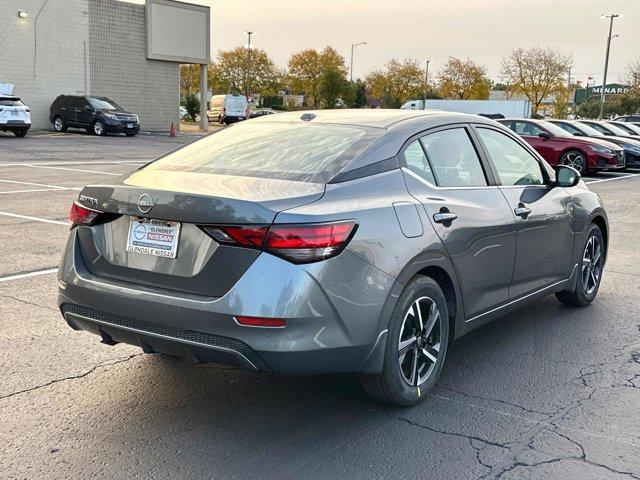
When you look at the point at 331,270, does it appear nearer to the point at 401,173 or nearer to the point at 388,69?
the point at 401,173

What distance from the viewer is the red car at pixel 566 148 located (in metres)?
19.0

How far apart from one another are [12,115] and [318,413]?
2623cm

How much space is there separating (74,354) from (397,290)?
230 centimetres

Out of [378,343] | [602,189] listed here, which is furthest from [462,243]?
[602,189]

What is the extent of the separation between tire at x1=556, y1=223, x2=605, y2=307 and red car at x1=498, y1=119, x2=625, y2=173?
1333 centimetres

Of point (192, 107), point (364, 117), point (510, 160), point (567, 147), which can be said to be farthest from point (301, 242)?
point (192, 107)

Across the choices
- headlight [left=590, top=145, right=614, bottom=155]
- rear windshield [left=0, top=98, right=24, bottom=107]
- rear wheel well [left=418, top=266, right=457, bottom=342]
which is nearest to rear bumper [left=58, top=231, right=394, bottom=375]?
rear wheel well [left=418, top=266, right=457, bottom=342]

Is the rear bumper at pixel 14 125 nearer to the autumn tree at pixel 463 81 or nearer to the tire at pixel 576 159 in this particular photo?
the tire at pixel 576 159

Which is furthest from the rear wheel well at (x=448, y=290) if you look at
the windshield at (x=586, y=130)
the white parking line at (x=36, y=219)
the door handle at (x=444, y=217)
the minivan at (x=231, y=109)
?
Result: the minivan at (x=231, y=109)

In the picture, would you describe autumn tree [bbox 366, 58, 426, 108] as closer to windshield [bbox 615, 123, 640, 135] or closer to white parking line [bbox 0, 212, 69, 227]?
windshield [bbox 615, 123, 640, 135]

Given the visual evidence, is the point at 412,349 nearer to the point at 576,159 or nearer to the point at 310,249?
the point at 310,249

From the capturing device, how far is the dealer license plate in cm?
343

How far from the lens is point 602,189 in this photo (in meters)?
16.6

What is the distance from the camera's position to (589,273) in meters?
6.11
